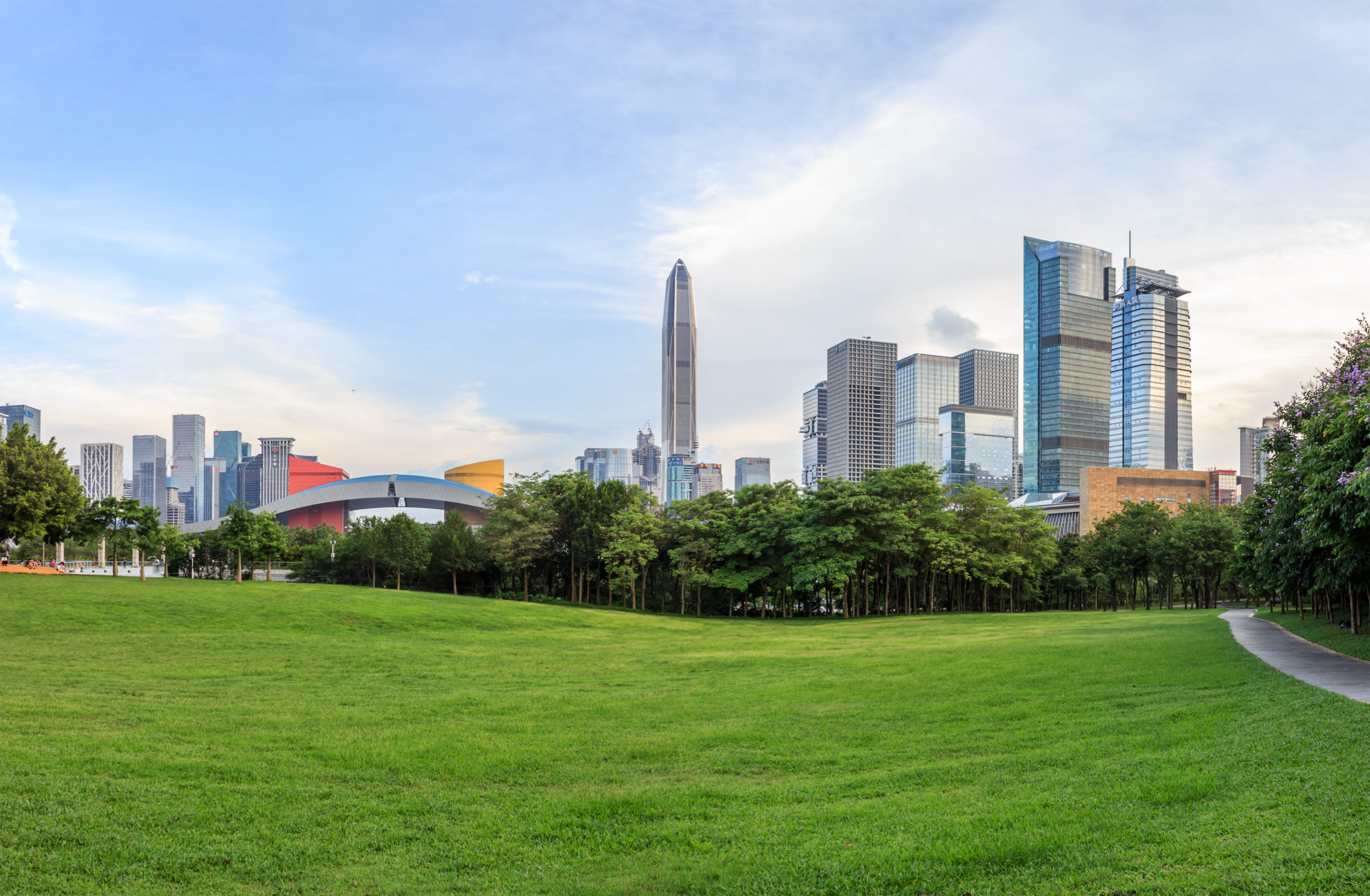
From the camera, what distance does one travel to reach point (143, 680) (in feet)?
53.4

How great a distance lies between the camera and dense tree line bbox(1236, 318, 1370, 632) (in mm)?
14188

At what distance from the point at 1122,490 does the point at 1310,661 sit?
14848cm

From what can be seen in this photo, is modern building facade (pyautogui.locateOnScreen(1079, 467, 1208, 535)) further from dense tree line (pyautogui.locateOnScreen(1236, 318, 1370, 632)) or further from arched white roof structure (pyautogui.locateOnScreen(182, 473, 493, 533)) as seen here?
dense tree line (pyautogui.locateOnScreen(1236, 318, 1370, 632))

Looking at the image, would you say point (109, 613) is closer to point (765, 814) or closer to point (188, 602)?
point (188, 602)

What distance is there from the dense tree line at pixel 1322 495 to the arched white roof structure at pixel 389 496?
317 feet

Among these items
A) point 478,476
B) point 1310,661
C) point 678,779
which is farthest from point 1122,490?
point 678,779

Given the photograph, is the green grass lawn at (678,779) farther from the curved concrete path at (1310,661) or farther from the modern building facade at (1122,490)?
the modern building facade at (1122,490)

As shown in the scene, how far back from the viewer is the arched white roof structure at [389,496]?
115 metres

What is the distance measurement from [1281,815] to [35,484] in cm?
5554

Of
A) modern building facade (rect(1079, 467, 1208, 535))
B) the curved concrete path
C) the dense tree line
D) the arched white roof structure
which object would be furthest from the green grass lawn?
modern building facade (rect(1079, 467, 1208, 535))

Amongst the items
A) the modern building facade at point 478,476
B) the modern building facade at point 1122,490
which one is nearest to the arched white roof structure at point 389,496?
the modern building facade at point 478,476

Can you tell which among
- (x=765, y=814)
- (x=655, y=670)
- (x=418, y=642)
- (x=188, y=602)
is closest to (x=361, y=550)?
(x=188, y=602)

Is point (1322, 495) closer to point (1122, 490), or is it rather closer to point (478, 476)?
point (478, 476)

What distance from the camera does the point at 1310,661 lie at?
1981 centimetres
